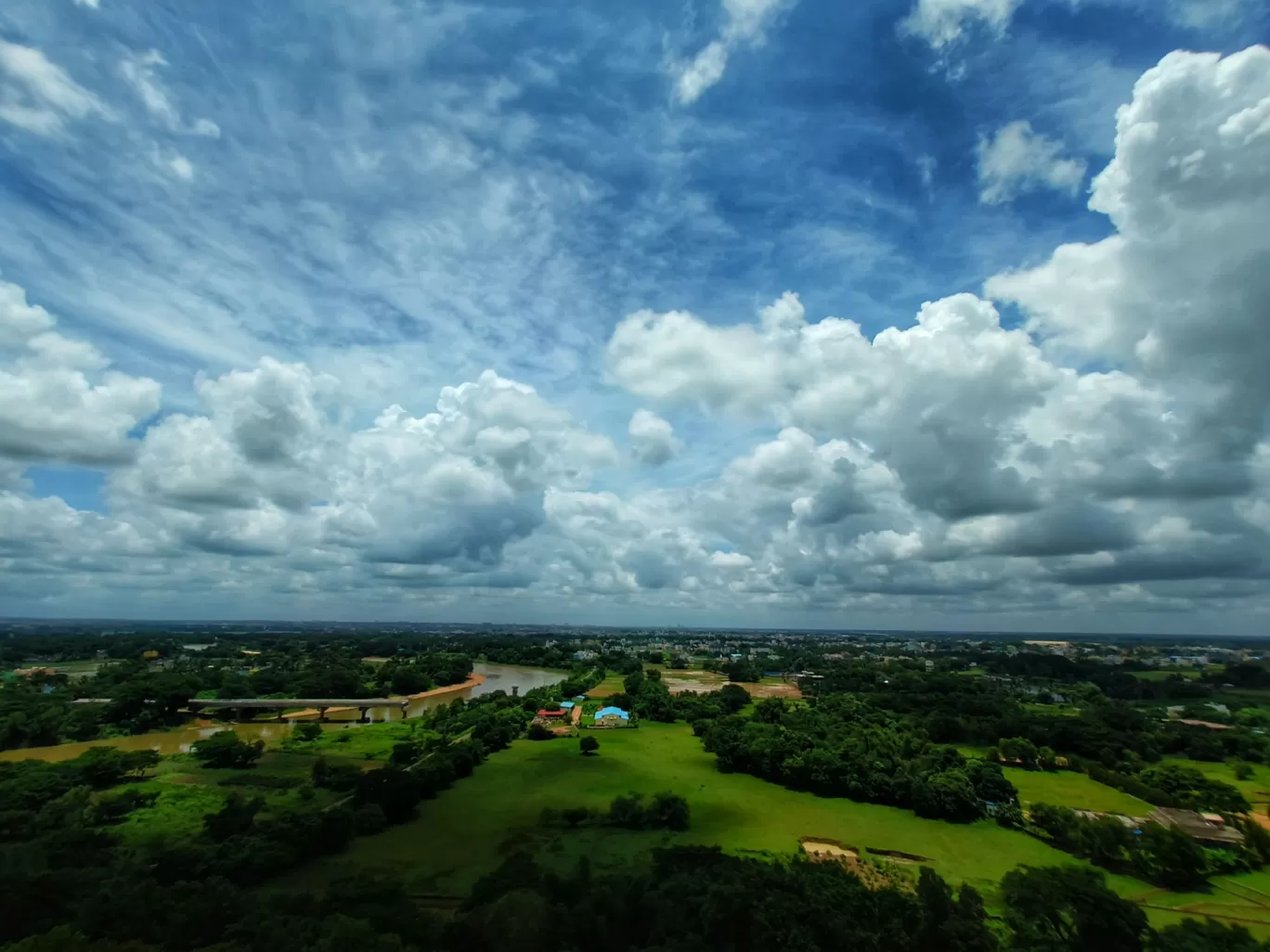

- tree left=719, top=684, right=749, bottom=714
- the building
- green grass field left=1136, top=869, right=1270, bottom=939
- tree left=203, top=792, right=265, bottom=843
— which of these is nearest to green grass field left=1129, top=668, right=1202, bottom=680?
tree left=719, top=684, right=749, bottom=714

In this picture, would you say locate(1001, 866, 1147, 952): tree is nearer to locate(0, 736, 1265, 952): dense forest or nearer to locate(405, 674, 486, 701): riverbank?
locate(0, 736, 1265, 952): dense forest

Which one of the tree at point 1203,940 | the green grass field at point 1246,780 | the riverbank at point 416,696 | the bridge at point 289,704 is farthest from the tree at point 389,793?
the green grass field at point 1246,780

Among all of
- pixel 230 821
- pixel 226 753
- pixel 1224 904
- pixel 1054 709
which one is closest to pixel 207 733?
pixel 226 753

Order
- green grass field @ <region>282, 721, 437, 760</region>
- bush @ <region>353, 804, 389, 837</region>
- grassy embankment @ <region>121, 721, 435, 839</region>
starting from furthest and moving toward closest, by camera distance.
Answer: green grass field @ <region>282, 721, 437, 760</region> < bush @ <region>353, 804, 389, 837</region> < grassy embankment @ <region>121, 721, 435, 839</region>

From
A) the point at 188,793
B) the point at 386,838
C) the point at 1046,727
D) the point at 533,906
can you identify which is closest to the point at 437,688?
the point at 188,793

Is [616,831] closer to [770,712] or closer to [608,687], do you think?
[770,712]

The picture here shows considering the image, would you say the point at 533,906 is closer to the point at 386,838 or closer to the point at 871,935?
the point at 871,935
